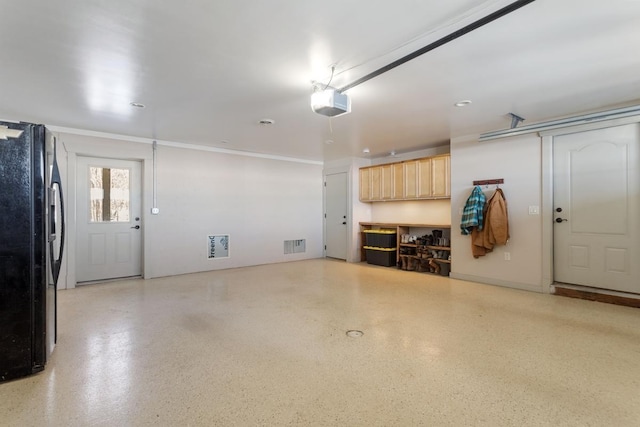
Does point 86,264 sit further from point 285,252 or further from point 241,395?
point 241,395

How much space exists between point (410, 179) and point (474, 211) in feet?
5.24

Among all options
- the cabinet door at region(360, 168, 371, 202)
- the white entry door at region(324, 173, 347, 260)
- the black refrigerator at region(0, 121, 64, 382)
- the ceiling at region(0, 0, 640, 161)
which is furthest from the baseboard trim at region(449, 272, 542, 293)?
the black refrigerator at region(0, 121, 64, 382)

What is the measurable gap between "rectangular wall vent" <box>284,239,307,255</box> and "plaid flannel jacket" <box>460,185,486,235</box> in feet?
11.8

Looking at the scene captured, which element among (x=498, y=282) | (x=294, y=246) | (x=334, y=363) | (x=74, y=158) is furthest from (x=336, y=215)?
(x=334, y=363)

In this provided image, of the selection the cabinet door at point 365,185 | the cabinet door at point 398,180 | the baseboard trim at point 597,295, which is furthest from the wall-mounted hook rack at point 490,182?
the cabinet door at point 365,185

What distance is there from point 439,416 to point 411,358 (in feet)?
2.32

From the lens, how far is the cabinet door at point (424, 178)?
5984 millimetres

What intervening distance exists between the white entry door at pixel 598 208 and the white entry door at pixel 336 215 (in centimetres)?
403

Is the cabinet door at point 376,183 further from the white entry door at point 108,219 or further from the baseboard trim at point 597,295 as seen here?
the white entry door at point 108,219

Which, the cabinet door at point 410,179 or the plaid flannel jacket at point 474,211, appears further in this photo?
the cabinet door at point 410,179

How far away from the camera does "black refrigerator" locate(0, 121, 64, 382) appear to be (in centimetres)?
225

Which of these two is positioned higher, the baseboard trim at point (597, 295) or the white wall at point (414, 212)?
the white wall at point (414, 212)

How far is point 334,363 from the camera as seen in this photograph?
247 centimetres

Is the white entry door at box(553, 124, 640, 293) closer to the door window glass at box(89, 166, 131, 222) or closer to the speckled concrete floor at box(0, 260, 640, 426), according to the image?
the speckled concrete floor at box(0, 260, 640, 426)
